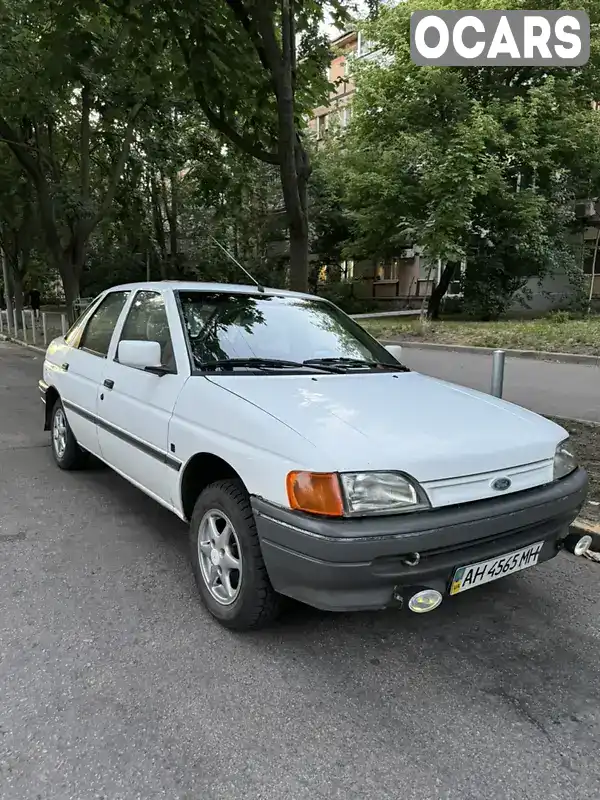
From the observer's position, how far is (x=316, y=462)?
8.11ft

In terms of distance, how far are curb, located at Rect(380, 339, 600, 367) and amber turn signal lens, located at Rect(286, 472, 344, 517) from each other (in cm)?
924

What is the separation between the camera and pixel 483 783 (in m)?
2.10

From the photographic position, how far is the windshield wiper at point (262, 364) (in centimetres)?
349

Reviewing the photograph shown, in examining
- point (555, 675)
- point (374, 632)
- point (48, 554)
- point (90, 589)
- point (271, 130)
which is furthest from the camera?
point (271, 130)

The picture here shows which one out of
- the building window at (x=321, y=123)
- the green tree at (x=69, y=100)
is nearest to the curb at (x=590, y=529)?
the green tree at (x=69, y=100)

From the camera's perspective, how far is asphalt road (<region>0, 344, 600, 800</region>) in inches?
83.2

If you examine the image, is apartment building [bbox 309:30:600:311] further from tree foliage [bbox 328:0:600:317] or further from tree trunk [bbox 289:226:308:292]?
tree trunk [bbox 289:226:308:292]

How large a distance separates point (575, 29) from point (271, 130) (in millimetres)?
4182

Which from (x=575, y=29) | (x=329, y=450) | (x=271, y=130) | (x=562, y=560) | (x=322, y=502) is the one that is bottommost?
(x=562, y=560)

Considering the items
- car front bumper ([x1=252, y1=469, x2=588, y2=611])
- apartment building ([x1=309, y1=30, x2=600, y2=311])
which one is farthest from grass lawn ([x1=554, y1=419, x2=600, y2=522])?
apartment building ([x1=309, y1=30, x2=600, y2=311])

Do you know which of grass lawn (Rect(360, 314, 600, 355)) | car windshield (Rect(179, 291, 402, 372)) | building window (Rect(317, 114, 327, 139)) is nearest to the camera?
car windshield (Rect(179, 291, 402, 372))

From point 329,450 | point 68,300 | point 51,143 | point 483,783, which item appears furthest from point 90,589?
point 51,143

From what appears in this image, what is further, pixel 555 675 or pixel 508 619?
pixel 508 619

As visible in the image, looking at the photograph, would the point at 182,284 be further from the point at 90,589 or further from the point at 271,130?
the point at 271,130
